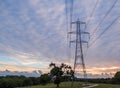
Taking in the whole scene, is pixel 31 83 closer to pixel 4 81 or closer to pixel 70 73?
pixel 4 81

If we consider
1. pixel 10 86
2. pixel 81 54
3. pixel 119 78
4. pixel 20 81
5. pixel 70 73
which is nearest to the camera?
pixel 81 54

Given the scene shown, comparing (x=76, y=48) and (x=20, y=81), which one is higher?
(x=20, y=81)

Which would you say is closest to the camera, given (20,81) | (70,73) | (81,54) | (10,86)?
(81,54)

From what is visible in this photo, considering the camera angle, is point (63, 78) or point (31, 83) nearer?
point (63, 78)

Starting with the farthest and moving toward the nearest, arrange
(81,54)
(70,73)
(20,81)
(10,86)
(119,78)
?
(20,81) < (10,86) < (119,78) < (70,73) < (81,54)

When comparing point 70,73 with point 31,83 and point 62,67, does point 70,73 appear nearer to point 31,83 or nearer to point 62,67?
point 62,67

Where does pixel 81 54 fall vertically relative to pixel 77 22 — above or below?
below

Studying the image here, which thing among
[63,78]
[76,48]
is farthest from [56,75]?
[76,48]

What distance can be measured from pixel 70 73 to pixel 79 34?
2202 inches

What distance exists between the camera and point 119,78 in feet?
507

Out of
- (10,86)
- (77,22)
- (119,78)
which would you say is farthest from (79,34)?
(10,86)

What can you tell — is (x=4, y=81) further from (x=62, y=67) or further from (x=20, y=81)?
(x=62, y=67)

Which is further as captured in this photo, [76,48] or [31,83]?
[31,83]

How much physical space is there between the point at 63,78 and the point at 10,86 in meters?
70.2
